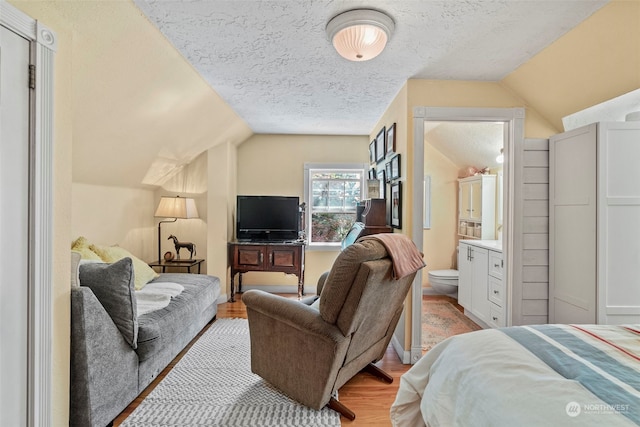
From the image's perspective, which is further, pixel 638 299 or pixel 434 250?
pixel 434 250

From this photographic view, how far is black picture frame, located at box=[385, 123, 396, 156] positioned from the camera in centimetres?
293

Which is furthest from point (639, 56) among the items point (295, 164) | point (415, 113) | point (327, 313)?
point (295, 164)

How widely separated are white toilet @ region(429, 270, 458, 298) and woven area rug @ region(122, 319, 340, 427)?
2.74 meters

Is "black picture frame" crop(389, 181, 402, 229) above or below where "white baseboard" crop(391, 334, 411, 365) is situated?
above

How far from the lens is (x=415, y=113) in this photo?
2535mm

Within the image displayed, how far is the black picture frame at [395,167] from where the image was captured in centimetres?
279

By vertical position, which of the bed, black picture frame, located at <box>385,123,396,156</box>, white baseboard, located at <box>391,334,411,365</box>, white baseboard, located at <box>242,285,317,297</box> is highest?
black picture frame, located at <box>385,123,396,156</box>

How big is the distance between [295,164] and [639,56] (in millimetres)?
3597

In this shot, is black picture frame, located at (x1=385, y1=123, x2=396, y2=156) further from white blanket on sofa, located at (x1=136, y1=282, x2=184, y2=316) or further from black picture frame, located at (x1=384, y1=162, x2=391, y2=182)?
white blanket on sofa, located at (x1=136, y1=282, x2=184, y2=316)

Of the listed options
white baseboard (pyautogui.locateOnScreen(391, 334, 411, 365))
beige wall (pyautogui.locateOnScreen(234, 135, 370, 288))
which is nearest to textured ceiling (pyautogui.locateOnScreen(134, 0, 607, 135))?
beige wall (pyautogui.locateOnScreen(234, 135, 370, 288))

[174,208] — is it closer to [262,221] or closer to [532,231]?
[262,221]

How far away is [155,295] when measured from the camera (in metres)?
2.54

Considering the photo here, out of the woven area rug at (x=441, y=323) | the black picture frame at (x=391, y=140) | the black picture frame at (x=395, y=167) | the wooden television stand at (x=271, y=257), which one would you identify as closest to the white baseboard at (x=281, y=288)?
the wooden television stand at (x=271, y=257)

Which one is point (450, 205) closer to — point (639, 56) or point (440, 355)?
point (639, 56)
